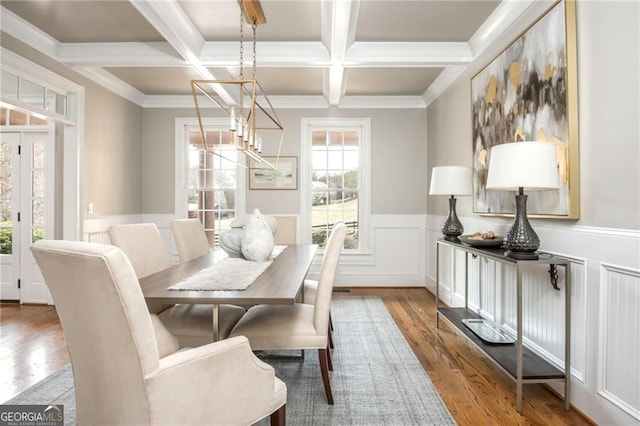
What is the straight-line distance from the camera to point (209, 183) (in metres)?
5.29

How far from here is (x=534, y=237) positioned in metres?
2.10

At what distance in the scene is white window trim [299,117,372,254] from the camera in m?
5.14

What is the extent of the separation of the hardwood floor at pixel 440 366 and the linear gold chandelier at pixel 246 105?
180cm

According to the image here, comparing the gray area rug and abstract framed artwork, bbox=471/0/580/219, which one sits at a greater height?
abstract framed artwork, bbox=471/0/580/219

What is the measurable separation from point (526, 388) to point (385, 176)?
128 inches

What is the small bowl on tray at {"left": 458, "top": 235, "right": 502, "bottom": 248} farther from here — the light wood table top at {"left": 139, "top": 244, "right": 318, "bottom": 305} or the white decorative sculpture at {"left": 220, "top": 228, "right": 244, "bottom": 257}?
the white decorative sculpture at {"left": 220, "top": 228, "right": 244, "bottom": 257}

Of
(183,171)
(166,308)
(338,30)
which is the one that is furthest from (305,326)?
(183,171)

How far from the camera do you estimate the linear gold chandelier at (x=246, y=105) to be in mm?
2352

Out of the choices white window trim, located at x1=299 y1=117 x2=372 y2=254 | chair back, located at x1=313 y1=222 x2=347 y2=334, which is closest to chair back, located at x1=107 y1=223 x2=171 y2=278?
chair back, located at x1=313 y1=222 x2=347 y2=334

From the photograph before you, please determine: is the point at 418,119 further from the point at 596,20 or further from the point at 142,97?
the point at 142,97

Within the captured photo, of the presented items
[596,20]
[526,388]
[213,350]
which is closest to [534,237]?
[526,388]

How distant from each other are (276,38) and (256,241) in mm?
1942

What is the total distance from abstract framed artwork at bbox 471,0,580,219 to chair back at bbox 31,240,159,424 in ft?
7.01

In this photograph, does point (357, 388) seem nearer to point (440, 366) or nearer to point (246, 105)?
point (440, 366)
